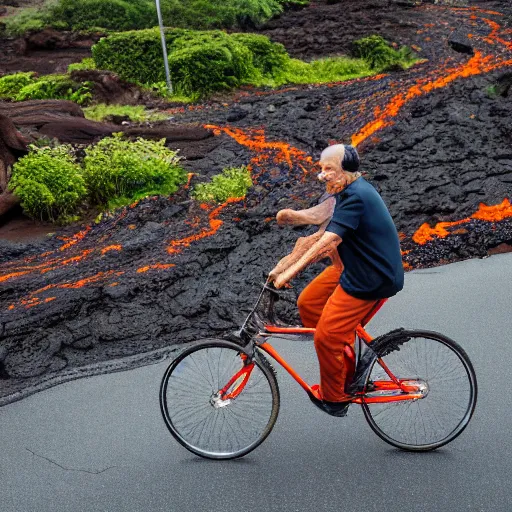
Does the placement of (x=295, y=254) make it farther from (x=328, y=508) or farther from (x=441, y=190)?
(x=441, y=190)

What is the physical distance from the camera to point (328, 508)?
3588mm

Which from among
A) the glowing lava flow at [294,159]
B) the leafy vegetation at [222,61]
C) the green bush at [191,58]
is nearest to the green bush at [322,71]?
the leafy vegetation at [222,61]

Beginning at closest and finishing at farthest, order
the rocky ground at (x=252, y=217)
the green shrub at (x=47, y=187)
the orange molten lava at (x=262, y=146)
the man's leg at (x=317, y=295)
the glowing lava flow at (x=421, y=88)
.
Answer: the man's leg at (x=317, y=295) < the rocky ground at (x=252, y=217) < the green shrub at (x=47, y=187) < the orange molten lava at (x=262, y=146) < the glowing lava flow at (x=421, y=88)

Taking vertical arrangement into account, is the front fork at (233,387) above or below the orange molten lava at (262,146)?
above

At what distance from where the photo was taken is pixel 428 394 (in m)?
3.85

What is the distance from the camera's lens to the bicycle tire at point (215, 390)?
367cm

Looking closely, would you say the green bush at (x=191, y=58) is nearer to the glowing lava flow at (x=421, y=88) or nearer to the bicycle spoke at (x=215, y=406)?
the glowing lava flow at (x=421, y=88)

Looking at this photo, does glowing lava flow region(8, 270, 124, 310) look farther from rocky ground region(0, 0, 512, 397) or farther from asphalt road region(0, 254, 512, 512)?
asphalt road region(0, 254, 512, 512)

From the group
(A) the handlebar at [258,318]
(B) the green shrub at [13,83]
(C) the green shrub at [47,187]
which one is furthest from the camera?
(B) the green shrub at [13,83]

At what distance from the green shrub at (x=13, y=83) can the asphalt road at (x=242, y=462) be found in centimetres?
838

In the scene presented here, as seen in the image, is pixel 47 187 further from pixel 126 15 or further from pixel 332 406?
pixel 126 15

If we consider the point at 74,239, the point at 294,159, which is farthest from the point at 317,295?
the point at 294,159

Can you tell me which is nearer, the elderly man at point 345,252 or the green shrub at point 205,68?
the elderly man at point 345,252

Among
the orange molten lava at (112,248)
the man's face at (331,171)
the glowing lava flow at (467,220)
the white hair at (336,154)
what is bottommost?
the glowing lava flow at (467,220)
